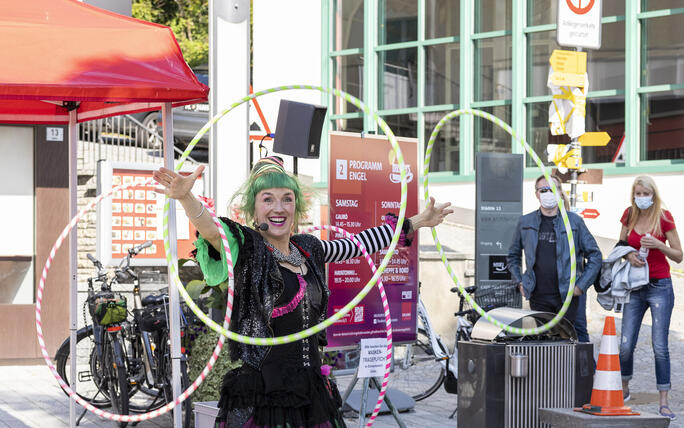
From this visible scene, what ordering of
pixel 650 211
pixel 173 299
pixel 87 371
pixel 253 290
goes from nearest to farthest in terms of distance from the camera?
pixel 253 290 < pixel 173 299 < pixel 650 211 < pixel 87 371

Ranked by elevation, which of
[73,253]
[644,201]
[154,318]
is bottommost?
[154,318]

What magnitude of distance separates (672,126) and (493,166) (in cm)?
652

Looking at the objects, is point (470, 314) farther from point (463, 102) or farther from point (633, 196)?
point (463, 102)

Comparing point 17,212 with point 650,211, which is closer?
point 650,211

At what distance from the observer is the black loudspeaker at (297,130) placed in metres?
7.20

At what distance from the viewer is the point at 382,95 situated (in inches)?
719

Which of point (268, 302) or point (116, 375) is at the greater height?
point (268, 302)

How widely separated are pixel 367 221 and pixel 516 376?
239 centimetres

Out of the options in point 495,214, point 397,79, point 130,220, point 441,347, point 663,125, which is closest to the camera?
point 441,347

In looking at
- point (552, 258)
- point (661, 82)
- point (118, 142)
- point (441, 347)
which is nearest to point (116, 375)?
point (441, 347)

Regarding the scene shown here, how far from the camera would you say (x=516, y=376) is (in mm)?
5527

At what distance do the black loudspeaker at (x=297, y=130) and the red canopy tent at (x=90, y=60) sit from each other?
1602 millimetres

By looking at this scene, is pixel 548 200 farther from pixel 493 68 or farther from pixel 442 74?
pixel 442 74

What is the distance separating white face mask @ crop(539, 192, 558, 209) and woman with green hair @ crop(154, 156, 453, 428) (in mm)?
4242
